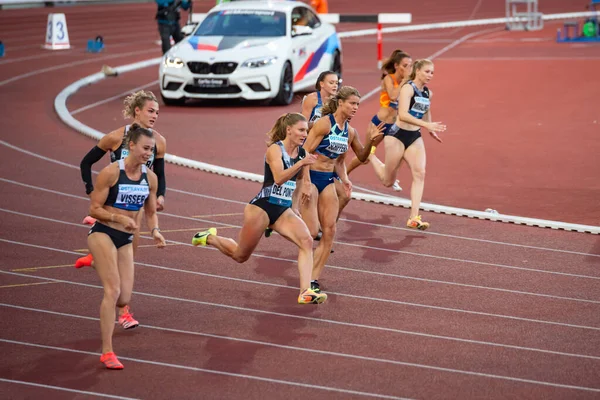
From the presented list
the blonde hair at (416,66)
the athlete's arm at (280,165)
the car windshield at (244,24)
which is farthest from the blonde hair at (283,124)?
the car windshield at (244,24)

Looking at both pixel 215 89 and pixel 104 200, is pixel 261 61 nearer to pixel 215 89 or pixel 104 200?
pixel 215 89

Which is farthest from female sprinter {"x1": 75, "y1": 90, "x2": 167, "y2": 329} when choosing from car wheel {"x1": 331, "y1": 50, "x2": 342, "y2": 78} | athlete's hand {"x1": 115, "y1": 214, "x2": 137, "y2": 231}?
car wheel {"x1": 331, "y1": 50, "x2": 342, "y2": 78}

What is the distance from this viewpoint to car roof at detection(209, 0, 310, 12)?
2381cm

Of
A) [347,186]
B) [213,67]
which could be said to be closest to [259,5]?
[213,67]

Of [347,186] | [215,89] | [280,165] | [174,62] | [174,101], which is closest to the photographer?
Answer: [280,165]

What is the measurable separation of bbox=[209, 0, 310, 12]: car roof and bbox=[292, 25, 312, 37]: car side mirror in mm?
455

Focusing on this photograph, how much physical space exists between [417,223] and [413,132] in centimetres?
111

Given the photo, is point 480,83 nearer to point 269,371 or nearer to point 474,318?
point 474,318

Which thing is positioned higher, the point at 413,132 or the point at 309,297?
the point at 413,132

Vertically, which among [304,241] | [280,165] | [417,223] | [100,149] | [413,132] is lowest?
[417,223]

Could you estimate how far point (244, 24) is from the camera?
77.0 ft

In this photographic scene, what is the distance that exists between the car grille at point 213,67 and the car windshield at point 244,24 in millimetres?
1309

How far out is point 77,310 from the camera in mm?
10297

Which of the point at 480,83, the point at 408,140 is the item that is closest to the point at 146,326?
the point at 408,140
